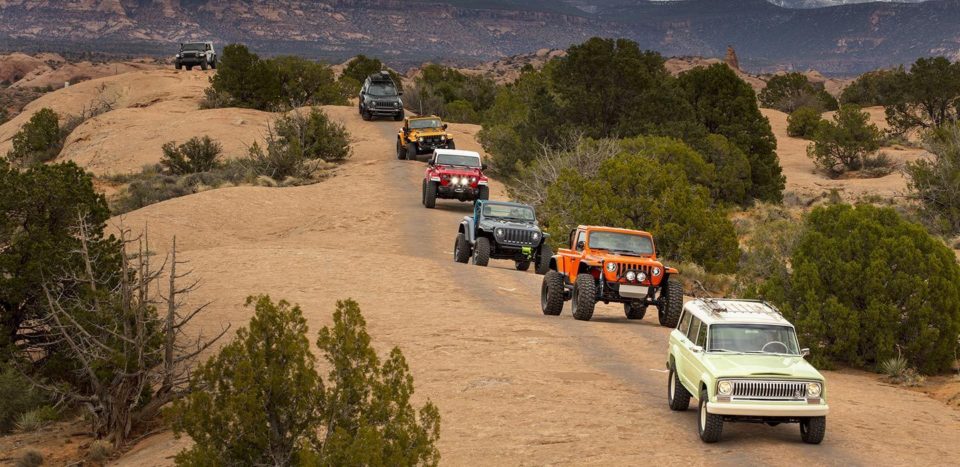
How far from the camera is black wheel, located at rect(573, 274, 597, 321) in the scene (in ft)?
66.0

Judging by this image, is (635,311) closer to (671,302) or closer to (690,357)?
(671,302)

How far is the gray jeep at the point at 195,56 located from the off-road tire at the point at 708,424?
73518mm

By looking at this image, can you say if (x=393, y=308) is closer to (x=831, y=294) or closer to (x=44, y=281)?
(x=44, y=281)

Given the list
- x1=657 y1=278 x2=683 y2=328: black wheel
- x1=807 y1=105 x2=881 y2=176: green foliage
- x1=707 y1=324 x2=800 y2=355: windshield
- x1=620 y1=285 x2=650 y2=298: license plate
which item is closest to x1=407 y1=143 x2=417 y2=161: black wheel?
x1=807 y1=105 x2=881 y2=176: green foliage

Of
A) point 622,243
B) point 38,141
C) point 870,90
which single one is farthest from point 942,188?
point 870,90

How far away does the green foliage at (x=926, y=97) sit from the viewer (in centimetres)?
7362

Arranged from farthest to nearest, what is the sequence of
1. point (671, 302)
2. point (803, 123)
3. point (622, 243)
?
point (803, 123)
point (622, 243)
point (671, 302)

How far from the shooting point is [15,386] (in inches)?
713

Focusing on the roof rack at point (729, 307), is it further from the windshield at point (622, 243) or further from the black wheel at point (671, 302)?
the windshield at point (622, 243)

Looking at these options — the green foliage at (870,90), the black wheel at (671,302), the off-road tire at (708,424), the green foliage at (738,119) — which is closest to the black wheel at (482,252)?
the black wheel at (671,302)

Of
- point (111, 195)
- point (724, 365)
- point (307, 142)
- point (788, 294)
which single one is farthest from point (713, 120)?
point (724, 365)

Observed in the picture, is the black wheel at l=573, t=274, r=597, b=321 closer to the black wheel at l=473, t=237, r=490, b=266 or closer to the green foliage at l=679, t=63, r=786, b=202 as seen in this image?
the black wheel at l=473, t=237, r=490, b=266

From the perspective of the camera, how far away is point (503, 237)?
90.9 ft

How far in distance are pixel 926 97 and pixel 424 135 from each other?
131 ft
